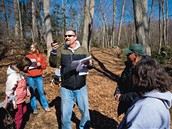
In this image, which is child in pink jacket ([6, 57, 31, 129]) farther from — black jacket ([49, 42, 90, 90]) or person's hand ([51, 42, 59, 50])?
black jacket ([49, 42, 90, 90])

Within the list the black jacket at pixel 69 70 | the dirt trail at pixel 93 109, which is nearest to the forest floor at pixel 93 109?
the dirt trail at pixel 93 109

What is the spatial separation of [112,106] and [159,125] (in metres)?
4.64

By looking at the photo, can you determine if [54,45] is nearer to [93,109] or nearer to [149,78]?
[149,78]

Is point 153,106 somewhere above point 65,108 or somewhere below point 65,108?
above

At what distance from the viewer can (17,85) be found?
12.5ft

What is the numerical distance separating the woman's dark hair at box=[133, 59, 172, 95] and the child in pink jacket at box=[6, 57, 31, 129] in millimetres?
2485

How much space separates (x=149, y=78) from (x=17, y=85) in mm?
2732

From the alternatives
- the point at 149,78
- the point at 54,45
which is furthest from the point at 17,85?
the point at 149,78

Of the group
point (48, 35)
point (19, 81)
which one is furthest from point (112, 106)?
point (48, 35)

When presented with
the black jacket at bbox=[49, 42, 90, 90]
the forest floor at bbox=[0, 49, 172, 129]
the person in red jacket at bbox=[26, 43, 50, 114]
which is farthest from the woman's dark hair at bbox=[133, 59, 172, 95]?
the person in red jacket at bbox=[26, 43, 50, 114]

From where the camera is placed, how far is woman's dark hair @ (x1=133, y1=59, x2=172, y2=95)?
186 centimetres

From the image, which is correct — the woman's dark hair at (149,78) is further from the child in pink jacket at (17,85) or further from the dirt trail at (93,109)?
the dirt trail at (93,109)

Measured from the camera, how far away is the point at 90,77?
9.81 metres

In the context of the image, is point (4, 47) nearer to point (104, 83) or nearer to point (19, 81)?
point (104, 83)
